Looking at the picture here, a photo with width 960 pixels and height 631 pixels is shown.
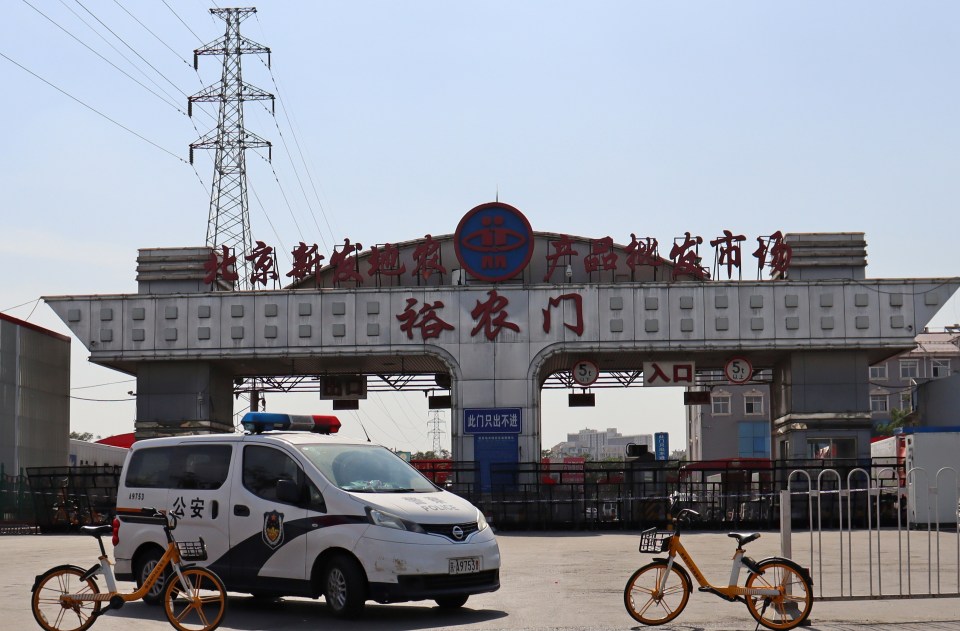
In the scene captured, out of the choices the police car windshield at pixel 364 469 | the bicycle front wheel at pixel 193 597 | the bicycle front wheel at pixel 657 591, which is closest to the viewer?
the bicycle front wheel at pixel 193 597

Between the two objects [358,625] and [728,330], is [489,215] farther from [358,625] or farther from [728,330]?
[358,625]

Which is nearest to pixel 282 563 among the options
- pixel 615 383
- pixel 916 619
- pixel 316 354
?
pixel 916 619

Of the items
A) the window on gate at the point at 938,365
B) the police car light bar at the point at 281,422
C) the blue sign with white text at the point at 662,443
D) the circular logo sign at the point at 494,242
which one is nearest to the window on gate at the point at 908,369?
the window on gate at the point at 938,365

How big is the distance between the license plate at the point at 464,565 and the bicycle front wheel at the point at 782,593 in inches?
111

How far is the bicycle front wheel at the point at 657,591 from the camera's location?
39.7ft

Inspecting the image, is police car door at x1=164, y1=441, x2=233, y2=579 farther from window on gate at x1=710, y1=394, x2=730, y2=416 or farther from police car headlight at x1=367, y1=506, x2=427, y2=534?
window on gate at x1=710, y1=394, x2=730, y2=416

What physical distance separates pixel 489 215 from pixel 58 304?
13241mm

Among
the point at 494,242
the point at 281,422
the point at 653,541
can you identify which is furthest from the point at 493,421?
the point at 653,541

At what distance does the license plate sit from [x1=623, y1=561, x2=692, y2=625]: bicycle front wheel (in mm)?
1622

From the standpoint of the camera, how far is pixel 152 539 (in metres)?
14.0

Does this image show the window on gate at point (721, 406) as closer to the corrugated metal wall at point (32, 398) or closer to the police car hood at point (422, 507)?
the corrugated metal wall at point (32, 398)

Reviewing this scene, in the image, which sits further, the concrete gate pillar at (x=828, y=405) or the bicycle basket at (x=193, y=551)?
A: the concrete gate pillar at (x=828, y=405)

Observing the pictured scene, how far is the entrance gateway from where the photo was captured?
35156mm

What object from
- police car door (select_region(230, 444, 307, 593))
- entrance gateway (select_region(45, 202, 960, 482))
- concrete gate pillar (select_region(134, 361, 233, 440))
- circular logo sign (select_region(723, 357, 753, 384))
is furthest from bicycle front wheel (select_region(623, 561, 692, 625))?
concrete gate pillar (select_region(134, 361, 233, 440))
